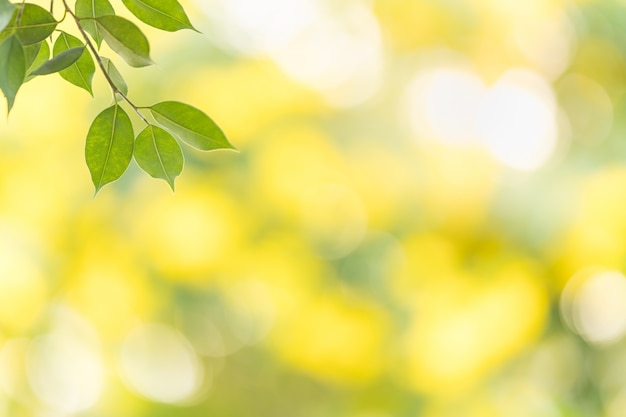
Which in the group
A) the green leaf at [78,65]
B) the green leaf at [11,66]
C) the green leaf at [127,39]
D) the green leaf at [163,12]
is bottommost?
the green leaf at [11,66]

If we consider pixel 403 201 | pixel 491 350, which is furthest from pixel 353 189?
pixel 491 350

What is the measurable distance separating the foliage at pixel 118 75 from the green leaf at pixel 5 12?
0.03 metres

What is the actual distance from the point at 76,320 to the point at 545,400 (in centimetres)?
125

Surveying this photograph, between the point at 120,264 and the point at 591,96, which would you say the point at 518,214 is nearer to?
the point at 591,96

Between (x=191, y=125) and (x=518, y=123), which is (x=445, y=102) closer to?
(x=518, y=123)

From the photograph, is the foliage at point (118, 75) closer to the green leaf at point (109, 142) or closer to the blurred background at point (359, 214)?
the green leaf at point (109, 142)

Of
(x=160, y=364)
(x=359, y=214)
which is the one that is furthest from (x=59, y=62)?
(x=160, y=364)

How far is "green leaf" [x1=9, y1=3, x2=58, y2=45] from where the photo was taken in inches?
15.4

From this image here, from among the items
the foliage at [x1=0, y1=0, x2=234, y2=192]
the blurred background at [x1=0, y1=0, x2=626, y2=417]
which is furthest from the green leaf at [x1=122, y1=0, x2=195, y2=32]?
the blurred background at [x1=0, y1=0, x2=626, y2=417]

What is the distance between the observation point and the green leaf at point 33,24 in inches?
15.4

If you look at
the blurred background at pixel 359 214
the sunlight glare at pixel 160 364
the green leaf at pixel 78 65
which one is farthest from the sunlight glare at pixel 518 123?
the green leaf at pixel 78 65

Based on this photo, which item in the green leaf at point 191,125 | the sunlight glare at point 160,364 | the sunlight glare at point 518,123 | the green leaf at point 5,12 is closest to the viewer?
the green leaf at point 5,12

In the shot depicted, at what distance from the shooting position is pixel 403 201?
7.31 feet

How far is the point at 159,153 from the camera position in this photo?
45 centimetres
